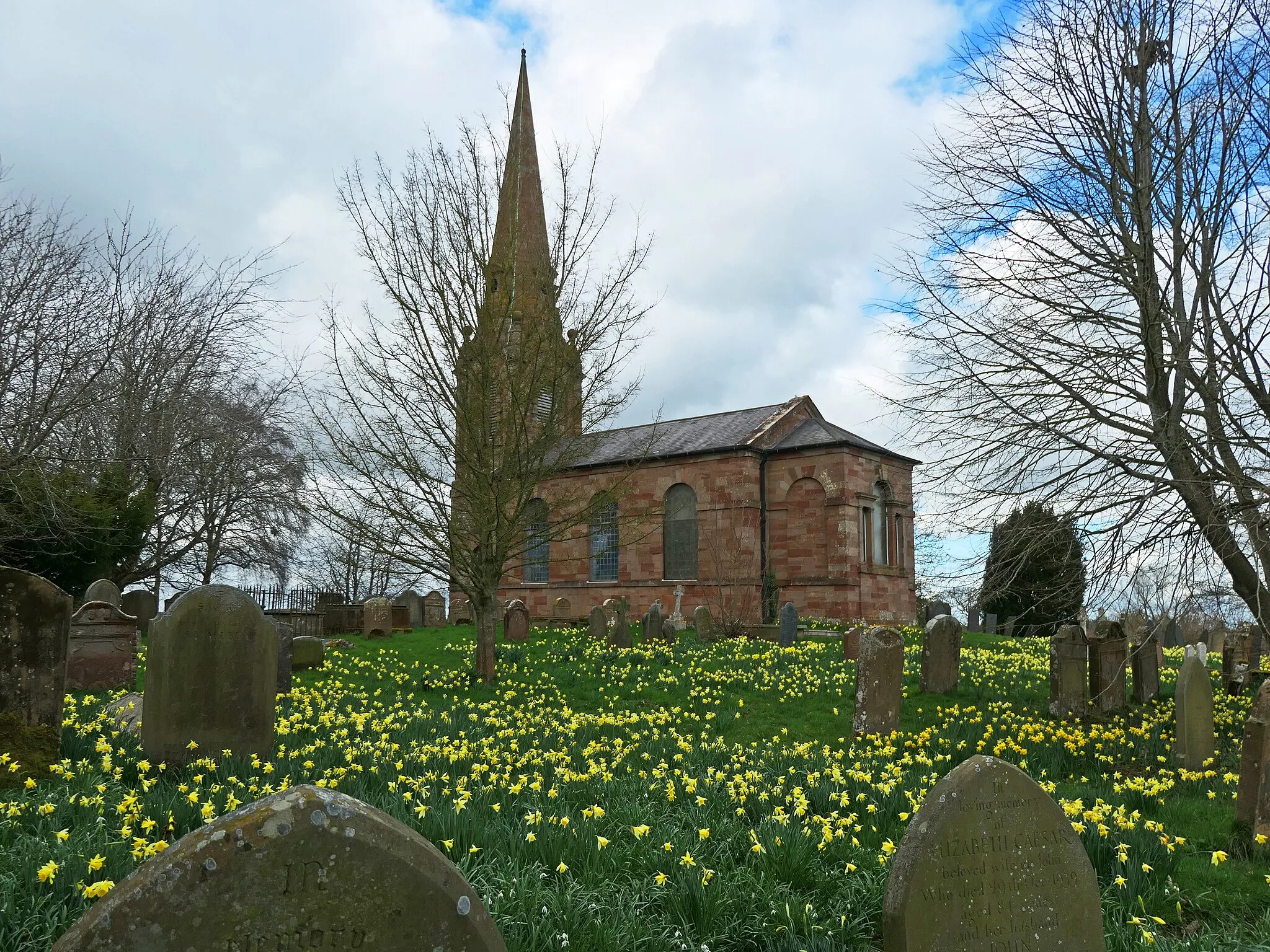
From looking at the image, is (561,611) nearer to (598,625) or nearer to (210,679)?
(598,625)

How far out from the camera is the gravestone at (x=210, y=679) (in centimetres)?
684

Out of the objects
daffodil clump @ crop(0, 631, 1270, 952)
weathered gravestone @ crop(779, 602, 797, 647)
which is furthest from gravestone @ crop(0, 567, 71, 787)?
weathered gravestone @ crop(779, 602, 797, 647)

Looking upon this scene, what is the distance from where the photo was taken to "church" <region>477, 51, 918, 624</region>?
27922 mm

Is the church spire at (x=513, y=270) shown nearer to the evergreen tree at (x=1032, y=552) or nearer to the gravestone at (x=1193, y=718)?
the evergreen tree at (x=1032, y=552)

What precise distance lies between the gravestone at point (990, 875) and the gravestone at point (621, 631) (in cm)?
1623

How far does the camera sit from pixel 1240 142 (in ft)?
30.3

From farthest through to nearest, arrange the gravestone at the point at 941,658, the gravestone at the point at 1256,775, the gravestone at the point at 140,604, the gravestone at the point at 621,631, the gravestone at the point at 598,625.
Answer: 1. the gravestone at the point at 598,625
2. the gravestone at the point at 621,631
3. the gravestone at the point at 140,604
4. the gravestone at the point at 941,658
5. the gravestone at the point at 1256,775

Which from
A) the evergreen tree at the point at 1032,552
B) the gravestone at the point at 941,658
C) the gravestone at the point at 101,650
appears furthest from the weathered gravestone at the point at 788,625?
the gravestone at the point at 101,650

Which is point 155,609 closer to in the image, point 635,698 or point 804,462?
point 635,698

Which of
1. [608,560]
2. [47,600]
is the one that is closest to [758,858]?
[47,600]

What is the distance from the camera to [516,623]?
2169cm

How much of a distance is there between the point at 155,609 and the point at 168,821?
17.0 metres

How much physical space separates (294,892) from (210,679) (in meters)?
5.71

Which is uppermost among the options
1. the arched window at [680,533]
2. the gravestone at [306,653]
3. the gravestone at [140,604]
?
the arched window at [680,533]
